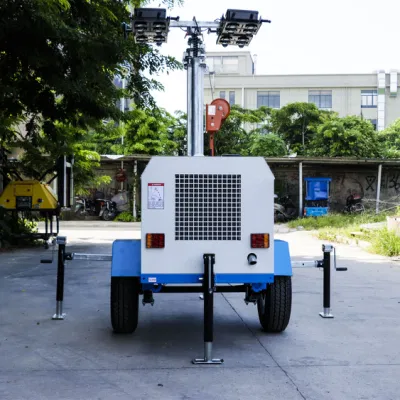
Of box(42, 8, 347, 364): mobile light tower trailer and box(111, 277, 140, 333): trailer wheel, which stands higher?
box(42, 8, 347, 364): mobile light tower trailer

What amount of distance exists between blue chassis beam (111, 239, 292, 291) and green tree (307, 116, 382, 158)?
32701mm

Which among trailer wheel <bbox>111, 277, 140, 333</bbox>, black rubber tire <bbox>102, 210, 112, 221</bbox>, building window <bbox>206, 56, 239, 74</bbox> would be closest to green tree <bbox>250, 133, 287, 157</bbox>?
black rubber tire <bbox>102, 210, 112, 221</bbox>

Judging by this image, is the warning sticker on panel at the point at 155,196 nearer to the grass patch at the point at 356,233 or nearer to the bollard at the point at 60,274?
the bollard at the point at 60,274

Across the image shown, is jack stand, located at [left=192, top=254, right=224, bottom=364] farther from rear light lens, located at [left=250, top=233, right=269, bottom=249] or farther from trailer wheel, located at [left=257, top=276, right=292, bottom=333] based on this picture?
trailer wheel, located at [left=257, top=276, right=292, bottom=333]

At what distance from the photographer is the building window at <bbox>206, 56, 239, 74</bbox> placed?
70188 mm

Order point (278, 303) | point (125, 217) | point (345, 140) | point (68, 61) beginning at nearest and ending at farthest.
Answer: point (278, 303)
point (68, 61)
point (125, 217)
point (345, 140)

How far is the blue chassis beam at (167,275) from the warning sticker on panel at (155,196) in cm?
60

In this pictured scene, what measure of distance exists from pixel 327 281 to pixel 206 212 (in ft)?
6.49

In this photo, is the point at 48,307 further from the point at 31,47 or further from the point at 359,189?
the point at 359,189

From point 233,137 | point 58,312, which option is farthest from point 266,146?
point 58,312

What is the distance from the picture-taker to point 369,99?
2534 inches

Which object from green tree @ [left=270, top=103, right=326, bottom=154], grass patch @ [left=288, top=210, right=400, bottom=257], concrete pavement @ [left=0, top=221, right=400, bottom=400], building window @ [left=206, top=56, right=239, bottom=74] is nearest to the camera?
concrete pavement @ [left=0, top=221, right=400, bottom=400]

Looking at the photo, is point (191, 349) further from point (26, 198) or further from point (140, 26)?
point (26, 198)

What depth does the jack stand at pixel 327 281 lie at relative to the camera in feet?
20.2
